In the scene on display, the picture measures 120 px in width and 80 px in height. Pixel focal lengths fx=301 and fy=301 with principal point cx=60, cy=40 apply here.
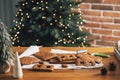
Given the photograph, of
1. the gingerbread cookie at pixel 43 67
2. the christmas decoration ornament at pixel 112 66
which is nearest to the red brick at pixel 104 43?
the christmas decoration ornament at pixel 112 66

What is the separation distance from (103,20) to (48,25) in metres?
0.86

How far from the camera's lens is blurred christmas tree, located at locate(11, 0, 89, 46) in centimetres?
304

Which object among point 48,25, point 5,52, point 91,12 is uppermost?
point 91,12

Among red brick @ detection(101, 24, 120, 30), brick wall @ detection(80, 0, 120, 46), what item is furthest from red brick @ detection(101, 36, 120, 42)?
red brick @ detection(101, 24, 120, 30)

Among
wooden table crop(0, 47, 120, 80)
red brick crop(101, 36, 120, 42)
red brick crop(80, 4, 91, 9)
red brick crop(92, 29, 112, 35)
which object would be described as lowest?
wooden table crop(0, 47, 120, 80)

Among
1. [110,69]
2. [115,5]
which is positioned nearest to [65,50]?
[110,69]

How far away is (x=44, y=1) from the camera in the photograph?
308cm

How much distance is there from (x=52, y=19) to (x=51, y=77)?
157cm

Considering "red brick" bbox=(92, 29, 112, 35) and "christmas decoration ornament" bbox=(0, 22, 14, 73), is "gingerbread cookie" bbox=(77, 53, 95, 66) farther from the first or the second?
"red brick" bbox=(92, 29, 112, 35)

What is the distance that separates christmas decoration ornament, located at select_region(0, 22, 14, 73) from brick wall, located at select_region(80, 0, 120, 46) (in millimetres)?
2164

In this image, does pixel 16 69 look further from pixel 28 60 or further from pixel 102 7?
pixel 102 7

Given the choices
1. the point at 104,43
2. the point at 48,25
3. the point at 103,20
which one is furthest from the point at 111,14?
the point at 48,25

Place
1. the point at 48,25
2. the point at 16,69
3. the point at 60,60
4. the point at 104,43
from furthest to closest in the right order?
the point at 104,43, the point at 48,25, the point at 60,60, the point at 16,69

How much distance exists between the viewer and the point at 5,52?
1.59m
